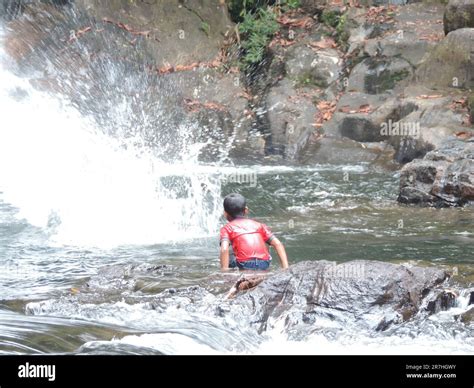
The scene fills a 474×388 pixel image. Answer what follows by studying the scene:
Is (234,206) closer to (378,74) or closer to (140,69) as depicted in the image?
(378,74)

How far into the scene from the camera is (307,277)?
6.81 meters

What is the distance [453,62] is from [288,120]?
3.61 m

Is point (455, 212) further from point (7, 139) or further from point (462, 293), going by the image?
point (7, 139)

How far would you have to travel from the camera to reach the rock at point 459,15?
55.0 feet

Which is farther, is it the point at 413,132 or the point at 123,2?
the point at 123,2

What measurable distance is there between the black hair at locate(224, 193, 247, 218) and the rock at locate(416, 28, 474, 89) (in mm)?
9638

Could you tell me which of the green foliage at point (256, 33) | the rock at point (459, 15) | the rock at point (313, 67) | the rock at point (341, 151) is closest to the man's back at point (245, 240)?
the rock at point (341, 151)

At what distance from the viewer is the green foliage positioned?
65.9 ft

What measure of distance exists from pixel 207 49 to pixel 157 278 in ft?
43.6

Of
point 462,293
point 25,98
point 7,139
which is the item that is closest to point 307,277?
point 462,293

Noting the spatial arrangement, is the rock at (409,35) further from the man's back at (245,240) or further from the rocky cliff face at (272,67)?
the man's back at (245,240)

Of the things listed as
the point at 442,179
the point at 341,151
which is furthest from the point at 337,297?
the point at 341,151

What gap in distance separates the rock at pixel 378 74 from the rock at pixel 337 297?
1157 centimetres

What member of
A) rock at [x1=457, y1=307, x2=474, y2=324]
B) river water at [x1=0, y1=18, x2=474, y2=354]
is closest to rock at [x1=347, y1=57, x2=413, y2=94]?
river water at [x1=0, y1=18, x2=474, y2=354]
